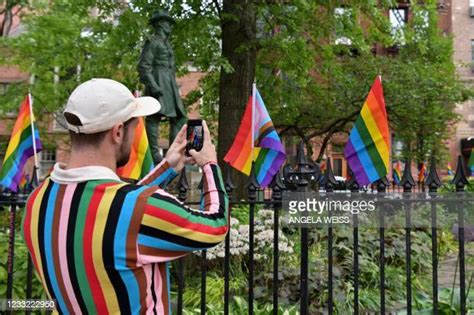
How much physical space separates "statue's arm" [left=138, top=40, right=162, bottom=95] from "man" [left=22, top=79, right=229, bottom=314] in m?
4.76

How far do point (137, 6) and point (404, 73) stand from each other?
33.5 feet

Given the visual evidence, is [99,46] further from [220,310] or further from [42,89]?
[220,310]

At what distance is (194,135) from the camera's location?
6.56 ft

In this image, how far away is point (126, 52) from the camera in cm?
1130

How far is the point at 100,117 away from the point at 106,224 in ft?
1.18

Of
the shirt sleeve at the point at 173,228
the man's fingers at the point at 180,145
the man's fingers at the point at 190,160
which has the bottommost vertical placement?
the shirt sleeve at the point at 173,228

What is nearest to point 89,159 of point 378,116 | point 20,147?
point 378,116

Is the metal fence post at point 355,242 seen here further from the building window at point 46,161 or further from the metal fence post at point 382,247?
the building window at point 46,161

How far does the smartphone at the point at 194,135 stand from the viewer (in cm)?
197

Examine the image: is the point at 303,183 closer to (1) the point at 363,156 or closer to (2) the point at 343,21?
(1) the point at 363,156

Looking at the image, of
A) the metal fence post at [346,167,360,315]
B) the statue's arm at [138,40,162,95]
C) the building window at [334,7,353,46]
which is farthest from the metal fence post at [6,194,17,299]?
the building window at [334,7,353,46]

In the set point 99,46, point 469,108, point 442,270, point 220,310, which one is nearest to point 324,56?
point 99,46

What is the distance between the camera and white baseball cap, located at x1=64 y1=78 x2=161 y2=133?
5.42ft

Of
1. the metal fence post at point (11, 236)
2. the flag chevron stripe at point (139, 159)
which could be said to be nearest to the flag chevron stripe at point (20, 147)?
the flag chevron stripe at point (139, 159)
